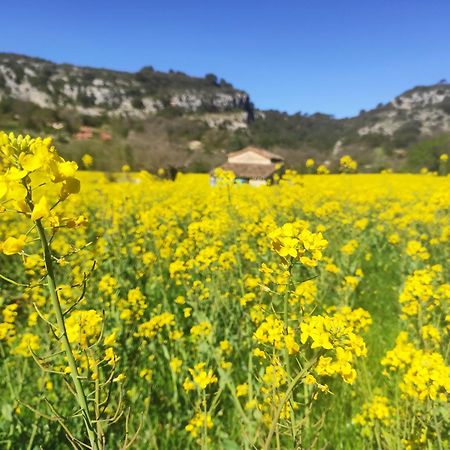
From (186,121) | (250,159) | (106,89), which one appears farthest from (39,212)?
(106,89)

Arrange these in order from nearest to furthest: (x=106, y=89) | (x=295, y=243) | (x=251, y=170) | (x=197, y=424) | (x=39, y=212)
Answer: (x=39, y=212) → (x=295, y=243) → (x=197, y=424) → (x=251, y=170) → (x=106, y=89)

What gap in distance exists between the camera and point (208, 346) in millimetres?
2379

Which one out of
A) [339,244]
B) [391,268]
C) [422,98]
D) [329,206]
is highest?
[422,98]

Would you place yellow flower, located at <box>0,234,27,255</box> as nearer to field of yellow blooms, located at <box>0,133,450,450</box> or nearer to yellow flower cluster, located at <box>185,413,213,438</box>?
field of yellow blooms, located at <box>0,133,450,450</box>

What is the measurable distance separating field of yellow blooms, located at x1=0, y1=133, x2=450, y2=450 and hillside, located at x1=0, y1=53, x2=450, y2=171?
54.7 ft

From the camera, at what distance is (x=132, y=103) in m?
65.6

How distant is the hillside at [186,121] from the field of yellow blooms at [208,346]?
54.7 feet

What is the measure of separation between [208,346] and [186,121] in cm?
5286

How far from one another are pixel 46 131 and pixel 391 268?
71.8 ft

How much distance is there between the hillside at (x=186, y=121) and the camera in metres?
26.1

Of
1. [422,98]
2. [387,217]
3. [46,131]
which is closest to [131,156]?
[46,131]

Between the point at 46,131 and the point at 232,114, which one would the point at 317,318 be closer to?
the point at 46,131

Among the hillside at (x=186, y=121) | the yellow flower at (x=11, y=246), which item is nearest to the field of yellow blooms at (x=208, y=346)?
the yellow flower at (x=11, y=246)

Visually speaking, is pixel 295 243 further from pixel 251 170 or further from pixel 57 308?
pixel 251 170
